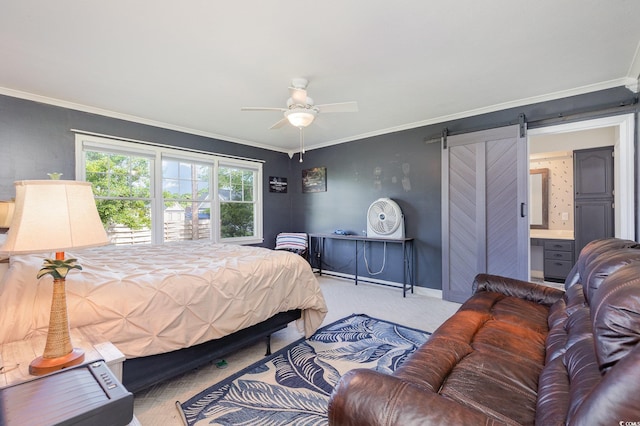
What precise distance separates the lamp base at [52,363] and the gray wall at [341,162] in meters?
3.06

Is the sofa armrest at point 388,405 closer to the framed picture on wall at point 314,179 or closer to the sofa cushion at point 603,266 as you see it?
the sofa cushion at point 603,266

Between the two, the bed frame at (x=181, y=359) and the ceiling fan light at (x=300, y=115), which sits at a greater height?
the ceiling fan light at (x=300, y=115)

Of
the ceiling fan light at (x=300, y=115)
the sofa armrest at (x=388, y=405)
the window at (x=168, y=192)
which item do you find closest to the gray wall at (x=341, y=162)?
the window at (x=168, y=192)

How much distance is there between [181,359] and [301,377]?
80cm

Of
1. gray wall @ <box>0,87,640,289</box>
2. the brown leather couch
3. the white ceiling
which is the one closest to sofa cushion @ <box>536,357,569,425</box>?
the brown leather couch

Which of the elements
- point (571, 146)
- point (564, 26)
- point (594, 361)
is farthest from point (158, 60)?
point (571, 146)

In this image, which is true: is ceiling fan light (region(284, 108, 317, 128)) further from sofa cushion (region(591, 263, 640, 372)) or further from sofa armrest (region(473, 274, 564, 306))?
sofa cushion (region(591, 263, 640, 372))

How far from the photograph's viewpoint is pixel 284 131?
179 inches

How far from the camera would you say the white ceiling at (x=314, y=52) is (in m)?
1.86

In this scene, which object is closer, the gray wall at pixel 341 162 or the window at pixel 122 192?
the gray wall at pixel 341 162

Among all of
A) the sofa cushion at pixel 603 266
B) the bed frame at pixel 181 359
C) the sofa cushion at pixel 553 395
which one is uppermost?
the sofa cushion at pixel 603 266

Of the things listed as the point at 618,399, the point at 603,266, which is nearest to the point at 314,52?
the point at 603,266

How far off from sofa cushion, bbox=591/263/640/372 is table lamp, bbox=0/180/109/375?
67.9 inches

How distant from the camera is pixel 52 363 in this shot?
106 centimetres
